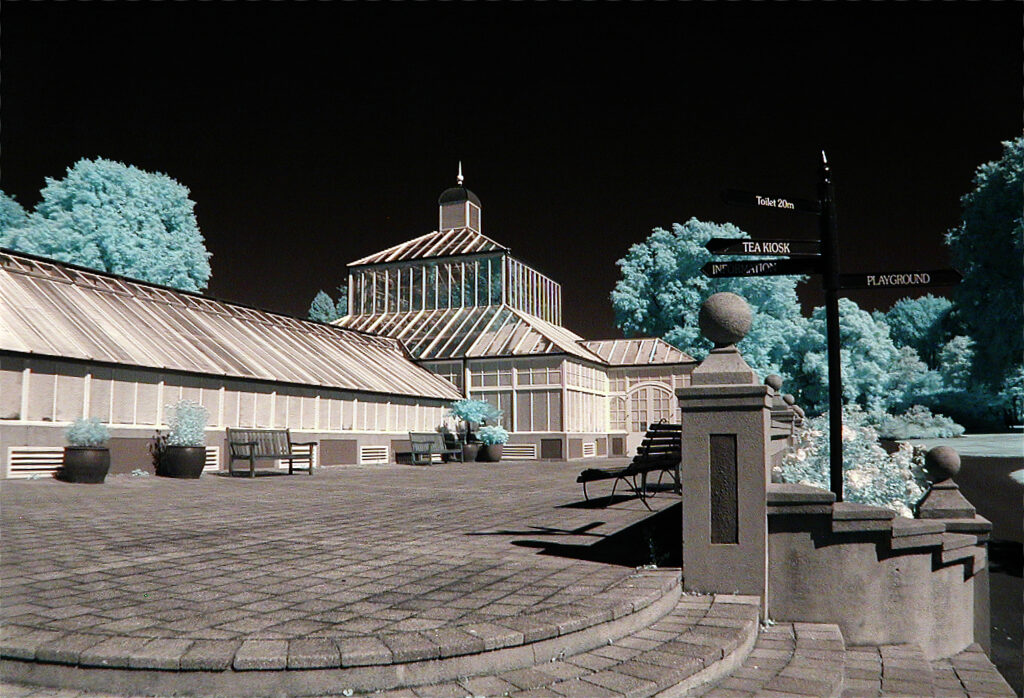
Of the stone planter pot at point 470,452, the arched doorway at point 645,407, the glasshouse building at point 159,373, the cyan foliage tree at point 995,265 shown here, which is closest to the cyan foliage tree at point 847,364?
the cyan foliage tree at point 995,265

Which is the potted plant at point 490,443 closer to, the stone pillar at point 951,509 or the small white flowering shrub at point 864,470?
the small white flowering shrub at point 864,470

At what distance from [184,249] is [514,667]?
3710cm

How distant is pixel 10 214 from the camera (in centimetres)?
3697

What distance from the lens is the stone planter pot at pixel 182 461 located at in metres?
15.9

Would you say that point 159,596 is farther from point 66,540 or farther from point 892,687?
point 892,687

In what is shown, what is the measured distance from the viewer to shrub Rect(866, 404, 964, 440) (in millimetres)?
39219

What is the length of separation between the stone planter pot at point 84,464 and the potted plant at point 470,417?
14884 millimetres

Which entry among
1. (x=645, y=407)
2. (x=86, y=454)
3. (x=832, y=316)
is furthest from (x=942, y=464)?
(x=645, y=407)

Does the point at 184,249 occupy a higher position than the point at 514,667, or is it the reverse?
the point at 184,249

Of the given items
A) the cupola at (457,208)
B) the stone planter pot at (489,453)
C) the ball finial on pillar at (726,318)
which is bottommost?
the stone planter pot at (489,453)

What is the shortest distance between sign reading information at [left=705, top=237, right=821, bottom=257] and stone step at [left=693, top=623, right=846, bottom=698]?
9.98 feet

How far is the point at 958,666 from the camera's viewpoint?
18.3 ft

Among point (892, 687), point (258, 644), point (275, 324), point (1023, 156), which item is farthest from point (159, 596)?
point (1023, 156)

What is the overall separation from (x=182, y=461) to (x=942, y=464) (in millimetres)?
14521
